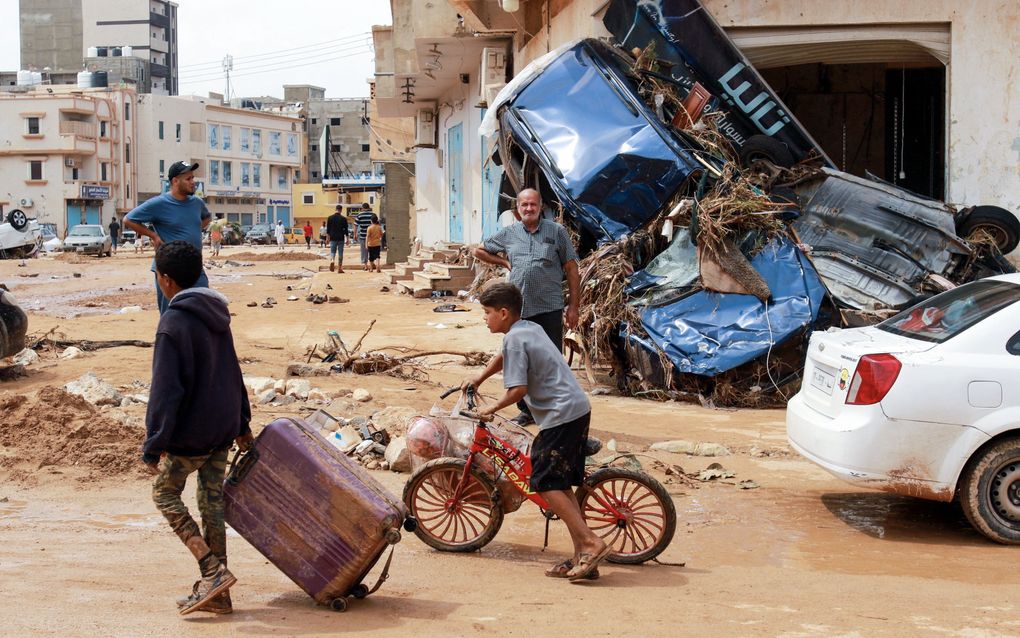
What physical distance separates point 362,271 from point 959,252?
927 inches

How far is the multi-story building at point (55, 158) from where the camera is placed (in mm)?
75250

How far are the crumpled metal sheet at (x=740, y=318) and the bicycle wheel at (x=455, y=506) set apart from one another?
463cm

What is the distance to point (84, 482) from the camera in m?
7.23

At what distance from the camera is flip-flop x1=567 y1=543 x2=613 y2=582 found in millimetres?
5234

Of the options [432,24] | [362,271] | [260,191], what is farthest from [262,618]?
[260,191]

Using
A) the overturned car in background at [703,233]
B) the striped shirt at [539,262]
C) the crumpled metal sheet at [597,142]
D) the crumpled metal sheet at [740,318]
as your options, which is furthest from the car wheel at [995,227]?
Answer: the striped shirt at [539,262]

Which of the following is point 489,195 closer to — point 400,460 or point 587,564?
point 400,460

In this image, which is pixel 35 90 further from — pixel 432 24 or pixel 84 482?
pixel 84 482

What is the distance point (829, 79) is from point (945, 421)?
1502cm

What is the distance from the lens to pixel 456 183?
2809 cm

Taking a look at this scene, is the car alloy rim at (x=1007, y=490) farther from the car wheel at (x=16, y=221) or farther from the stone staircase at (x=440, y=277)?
the car wheel at (x=16, y=221)

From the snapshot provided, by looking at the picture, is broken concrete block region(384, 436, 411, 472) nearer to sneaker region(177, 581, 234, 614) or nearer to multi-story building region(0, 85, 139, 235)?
sneaker region(177, 581, 234, 614)

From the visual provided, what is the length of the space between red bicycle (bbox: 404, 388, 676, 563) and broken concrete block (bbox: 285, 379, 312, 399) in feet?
12.8

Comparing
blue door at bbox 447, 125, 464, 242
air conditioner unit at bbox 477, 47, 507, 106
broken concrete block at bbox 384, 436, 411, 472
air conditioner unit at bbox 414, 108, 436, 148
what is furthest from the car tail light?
air conditioner unit at bbox 414, 108, 436, 148
